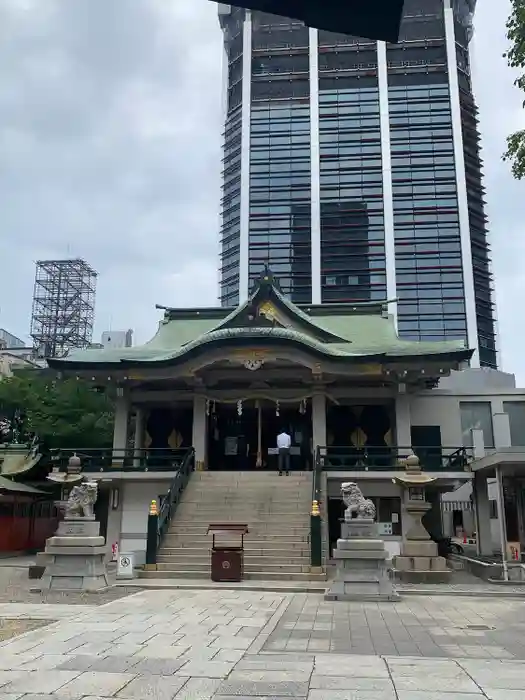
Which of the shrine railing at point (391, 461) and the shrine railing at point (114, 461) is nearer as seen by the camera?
the shrine railing at point (391, 461)

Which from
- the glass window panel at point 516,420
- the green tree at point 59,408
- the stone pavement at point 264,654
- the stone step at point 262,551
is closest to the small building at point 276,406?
the green tree at point 59,408

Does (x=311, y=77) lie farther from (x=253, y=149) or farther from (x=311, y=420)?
(x=311, y=420)

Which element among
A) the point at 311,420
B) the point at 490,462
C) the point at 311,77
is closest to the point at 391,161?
the point at 311,77

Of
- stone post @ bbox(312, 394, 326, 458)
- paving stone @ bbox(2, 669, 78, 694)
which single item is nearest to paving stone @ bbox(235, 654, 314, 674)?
paving stone @ bbox(2, 669, 78, 694)

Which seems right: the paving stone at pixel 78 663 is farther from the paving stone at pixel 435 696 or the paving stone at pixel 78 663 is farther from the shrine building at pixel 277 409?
the shrine building at pixel 277 409

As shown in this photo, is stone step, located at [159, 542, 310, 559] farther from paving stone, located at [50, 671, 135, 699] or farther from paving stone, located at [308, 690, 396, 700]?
paving stone, located at [308, 690, 396, 700]

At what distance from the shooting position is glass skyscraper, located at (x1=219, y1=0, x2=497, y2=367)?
74.5 metres

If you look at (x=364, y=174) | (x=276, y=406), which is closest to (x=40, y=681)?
(x=276, y=406)

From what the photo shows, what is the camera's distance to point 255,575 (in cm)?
1549

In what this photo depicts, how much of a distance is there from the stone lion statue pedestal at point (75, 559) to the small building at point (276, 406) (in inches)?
Answer: 289

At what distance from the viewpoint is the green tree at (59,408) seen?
28.3 m

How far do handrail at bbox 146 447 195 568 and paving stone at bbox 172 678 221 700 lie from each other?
34.0 feet

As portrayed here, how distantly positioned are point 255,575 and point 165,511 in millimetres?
3756

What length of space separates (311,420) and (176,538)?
977 cm
